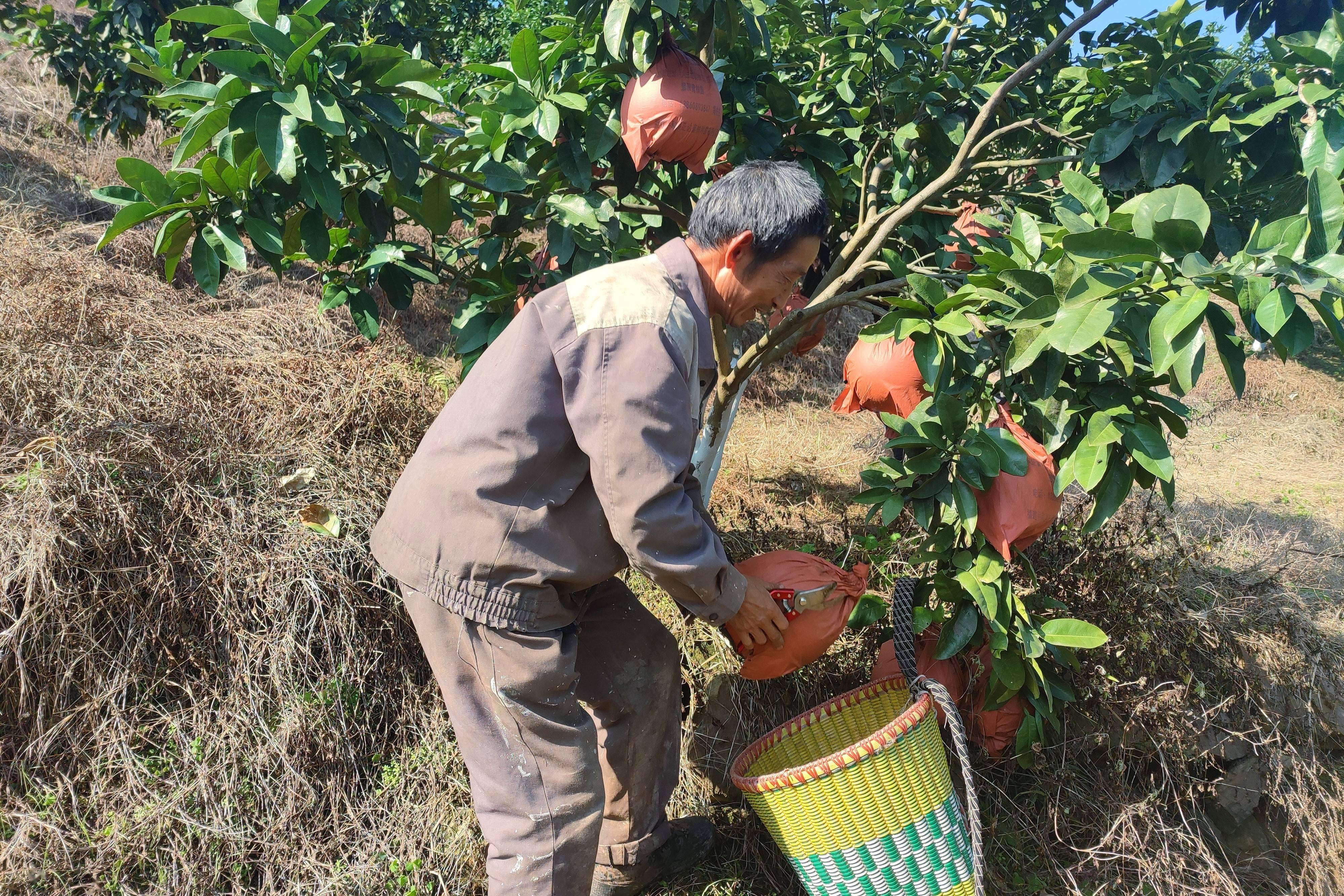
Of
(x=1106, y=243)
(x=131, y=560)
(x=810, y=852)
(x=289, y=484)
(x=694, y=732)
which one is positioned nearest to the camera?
(x=1106, y=243)

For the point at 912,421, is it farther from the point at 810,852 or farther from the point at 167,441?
the point at 167,441

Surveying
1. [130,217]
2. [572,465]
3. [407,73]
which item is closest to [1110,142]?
[572,465]

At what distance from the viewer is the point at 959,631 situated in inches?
91.0

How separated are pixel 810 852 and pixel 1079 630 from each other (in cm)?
91

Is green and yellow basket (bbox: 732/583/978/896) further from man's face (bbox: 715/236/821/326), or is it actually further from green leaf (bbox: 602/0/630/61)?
green leaf (bbox: 602/0/630/61)

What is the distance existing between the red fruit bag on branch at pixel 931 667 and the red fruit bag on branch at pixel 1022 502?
21.0 inches

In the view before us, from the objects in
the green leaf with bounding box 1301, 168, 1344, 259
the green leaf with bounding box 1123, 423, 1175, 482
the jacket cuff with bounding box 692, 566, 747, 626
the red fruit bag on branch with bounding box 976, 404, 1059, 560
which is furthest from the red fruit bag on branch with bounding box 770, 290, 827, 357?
the green leaf with bounding box 1301, 168, 1344, 259

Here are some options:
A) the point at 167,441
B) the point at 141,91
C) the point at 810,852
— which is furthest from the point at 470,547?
the point at 141,91

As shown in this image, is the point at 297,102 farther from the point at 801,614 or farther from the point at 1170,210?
the point at 1170,210

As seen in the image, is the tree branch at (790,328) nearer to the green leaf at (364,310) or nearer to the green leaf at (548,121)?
the green leaf at (548,121)

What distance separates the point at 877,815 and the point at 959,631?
0.62m

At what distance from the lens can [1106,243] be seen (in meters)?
1.52

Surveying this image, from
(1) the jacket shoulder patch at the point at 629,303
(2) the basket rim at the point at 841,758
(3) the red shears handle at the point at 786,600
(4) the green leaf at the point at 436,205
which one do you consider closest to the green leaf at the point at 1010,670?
(2) the basket rim at the point at 841,758

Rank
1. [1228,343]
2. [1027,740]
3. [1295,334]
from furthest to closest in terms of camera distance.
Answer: [1027,740]
[1228,343]
[1295,334]
